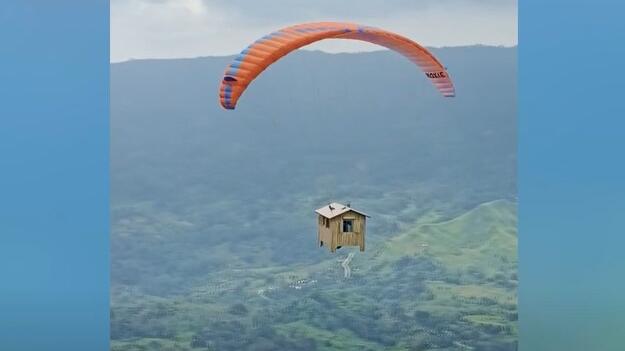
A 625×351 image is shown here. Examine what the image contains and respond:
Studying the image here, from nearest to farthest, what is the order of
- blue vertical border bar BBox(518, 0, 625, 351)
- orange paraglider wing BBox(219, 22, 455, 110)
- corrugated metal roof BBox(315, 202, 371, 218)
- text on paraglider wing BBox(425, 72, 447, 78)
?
orange paraglider wing BBox(219, 22, 455, 110) → corrugated metal roof BBox(315, 202, 371, 218) → text on paraglider wing BBox(425, 72, 447, 78) → blue vertical border bar BBox(518, 0, 625, 351)

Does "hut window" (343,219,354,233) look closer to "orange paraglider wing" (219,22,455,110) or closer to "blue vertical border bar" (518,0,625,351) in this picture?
"orange paraglider wing" (219,22,455,110)

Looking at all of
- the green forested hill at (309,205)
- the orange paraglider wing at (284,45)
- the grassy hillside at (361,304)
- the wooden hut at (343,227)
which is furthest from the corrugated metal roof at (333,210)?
the orange paraglider wing at (284,45)

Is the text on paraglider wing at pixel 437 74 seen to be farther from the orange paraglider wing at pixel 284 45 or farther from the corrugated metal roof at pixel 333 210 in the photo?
the corrugated metal roof at pixel 333 210

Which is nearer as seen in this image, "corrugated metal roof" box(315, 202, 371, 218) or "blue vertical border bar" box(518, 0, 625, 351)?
"corrugated metal roof" box(315, 202, 371, 218)

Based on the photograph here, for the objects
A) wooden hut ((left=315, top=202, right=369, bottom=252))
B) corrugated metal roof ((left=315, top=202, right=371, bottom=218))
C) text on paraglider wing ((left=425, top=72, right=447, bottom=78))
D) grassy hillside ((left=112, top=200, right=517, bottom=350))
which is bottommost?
grassy hillside ((left=112, top=200, right=517, bottom=350))

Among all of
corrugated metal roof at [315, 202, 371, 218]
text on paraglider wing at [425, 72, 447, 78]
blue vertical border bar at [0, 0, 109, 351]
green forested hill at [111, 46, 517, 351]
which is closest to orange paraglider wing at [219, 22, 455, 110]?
text on paraglider wing at [425, 72, 447, 78]

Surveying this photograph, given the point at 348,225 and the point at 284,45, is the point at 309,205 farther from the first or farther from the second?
the point at 284,45

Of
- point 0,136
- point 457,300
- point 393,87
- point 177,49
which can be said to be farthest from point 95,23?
point 457,300
